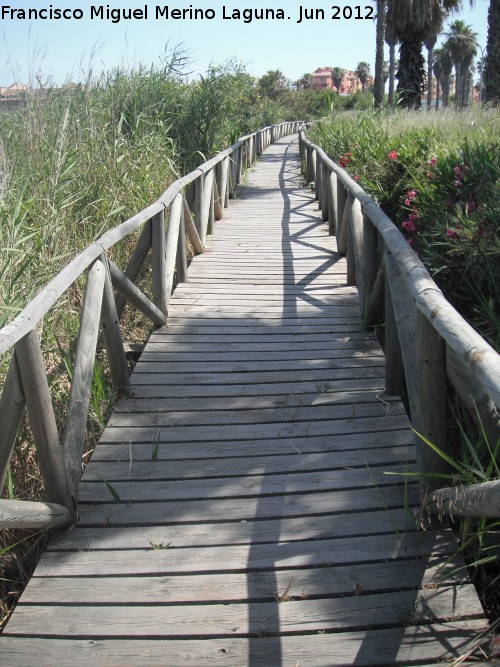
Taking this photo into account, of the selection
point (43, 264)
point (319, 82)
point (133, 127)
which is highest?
point (319, 82)

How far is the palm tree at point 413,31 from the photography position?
60.8ft

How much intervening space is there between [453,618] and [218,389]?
206cm

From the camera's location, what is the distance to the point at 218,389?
13.0 feet

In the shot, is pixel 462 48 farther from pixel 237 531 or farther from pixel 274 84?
pixel 237 531

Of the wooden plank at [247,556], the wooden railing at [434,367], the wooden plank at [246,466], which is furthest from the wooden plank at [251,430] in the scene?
the wooden plank at [247,556]

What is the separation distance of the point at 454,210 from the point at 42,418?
2.67 m

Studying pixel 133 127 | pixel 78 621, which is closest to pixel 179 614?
pixel 78 621

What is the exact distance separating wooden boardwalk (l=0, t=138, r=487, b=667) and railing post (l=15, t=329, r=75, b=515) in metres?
0.18

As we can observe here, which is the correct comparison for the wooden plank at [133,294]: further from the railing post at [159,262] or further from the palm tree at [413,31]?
the palm tree at [413,31]

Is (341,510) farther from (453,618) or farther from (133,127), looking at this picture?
(133,127)

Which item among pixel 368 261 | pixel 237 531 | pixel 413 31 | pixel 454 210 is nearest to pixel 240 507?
pixel 237 531

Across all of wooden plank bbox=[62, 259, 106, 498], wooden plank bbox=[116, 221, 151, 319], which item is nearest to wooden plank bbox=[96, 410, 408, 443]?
wooden plank bbox=[62, 259, 106, 498]

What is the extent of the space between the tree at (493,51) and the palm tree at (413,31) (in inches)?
226

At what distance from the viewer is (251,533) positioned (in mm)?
2643
